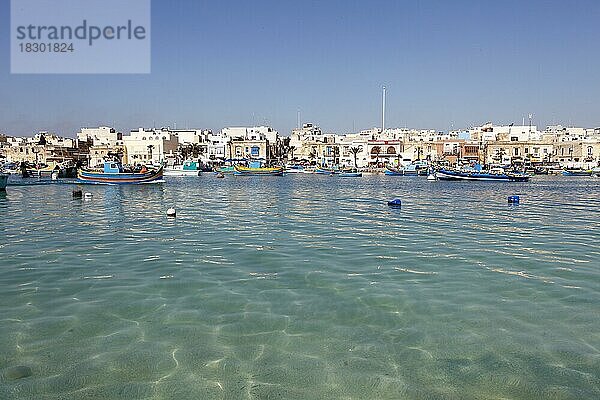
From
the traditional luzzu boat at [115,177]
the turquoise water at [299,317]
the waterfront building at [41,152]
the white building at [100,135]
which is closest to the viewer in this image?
the turquoise water at [299,317]

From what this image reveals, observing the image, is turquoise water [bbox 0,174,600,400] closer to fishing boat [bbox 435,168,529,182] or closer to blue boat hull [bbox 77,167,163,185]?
blue boat hull [bbox 77,167,163,185]

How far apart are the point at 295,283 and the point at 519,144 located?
463 ft

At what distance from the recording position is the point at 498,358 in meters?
5.83

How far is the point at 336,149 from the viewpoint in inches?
6186

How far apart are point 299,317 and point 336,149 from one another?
151291mm

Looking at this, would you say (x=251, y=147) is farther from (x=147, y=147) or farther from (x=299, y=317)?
(x=299, y=317)

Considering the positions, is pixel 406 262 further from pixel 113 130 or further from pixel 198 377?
pixel 113 130

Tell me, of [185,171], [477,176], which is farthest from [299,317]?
[185,171]

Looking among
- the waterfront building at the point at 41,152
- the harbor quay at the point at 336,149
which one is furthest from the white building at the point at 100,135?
the waterfront building at the point at 41,152

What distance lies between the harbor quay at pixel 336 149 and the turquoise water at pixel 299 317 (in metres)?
101

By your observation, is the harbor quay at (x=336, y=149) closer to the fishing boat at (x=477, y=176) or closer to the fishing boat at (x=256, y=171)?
the fishing boat at (x=256, y=171)

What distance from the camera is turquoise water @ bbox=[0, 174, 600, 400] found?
524cm

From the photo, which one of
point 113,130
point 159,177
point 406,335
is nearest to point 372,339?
point 406,335

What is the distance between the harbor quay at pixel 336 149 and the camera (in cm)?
12888
